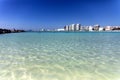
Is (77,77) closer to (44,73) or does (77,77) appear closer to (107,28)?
(44,73)

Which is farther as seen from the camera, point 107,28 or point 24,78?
point 107,28

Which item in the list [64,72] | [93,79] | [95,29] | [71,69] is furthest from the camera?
[95,29]

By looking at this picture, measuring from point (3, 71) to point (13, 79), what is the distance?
2.12ft

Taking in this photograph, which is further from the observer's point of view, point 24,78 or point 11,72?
point 11,72

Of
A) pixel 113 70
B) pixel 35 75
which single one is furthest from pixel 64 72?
pixel 113 70

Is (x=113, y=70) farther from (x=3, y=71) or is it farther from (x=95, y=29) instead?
(x=95, y=29)

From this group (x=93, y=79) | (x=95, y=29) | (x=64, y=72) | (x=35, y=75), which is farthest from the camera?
(x=95, y=29)

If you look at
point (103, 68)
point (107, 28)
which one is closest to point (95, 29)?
point (107, 28)

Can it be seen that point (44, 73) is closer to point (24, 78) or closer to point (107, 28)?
point (24, 78)

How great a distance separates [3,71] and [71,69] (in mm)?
1534

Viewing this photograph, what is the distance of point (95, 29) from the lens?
8444cm

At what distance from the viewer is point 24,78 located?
2.98m

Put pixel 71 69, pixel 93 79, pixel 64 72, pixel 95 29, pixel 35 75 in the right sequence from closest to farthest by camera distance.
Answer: pixel 93 79
pixel 35 75
pixel 64 72
pixel 71 69
pixel 95 29

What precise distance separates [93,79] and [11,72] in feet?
5.73
